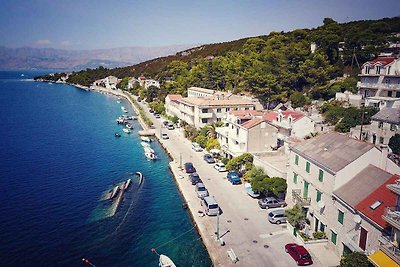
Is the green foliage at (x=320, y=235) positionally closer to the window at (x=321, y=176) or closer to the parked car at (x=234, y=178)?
the window at (x=321, y=176)

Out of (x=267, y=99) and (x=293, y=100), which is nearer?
(x=293, y=100)

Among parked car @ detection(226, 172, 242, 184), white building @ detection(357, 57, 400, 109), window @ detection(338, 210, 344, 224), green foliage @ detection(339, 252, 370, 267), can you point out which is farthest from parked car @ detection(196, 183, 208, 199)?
white building @ detection(357, 57, 400, 109)

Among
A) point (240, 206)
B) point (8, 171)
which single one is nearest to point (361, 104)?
point (240, 206)

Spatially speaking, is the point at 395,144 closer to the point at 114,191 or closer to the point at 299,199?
the point at 299,199

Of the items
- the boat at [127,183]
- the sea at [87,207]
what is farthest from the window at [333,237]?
the boat at [127,183]

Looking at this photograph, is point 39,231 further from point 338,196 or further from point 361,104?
point 361,104

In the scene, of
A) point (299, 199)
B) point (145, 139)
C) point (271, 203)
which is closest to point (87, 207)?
point (271, 203)
